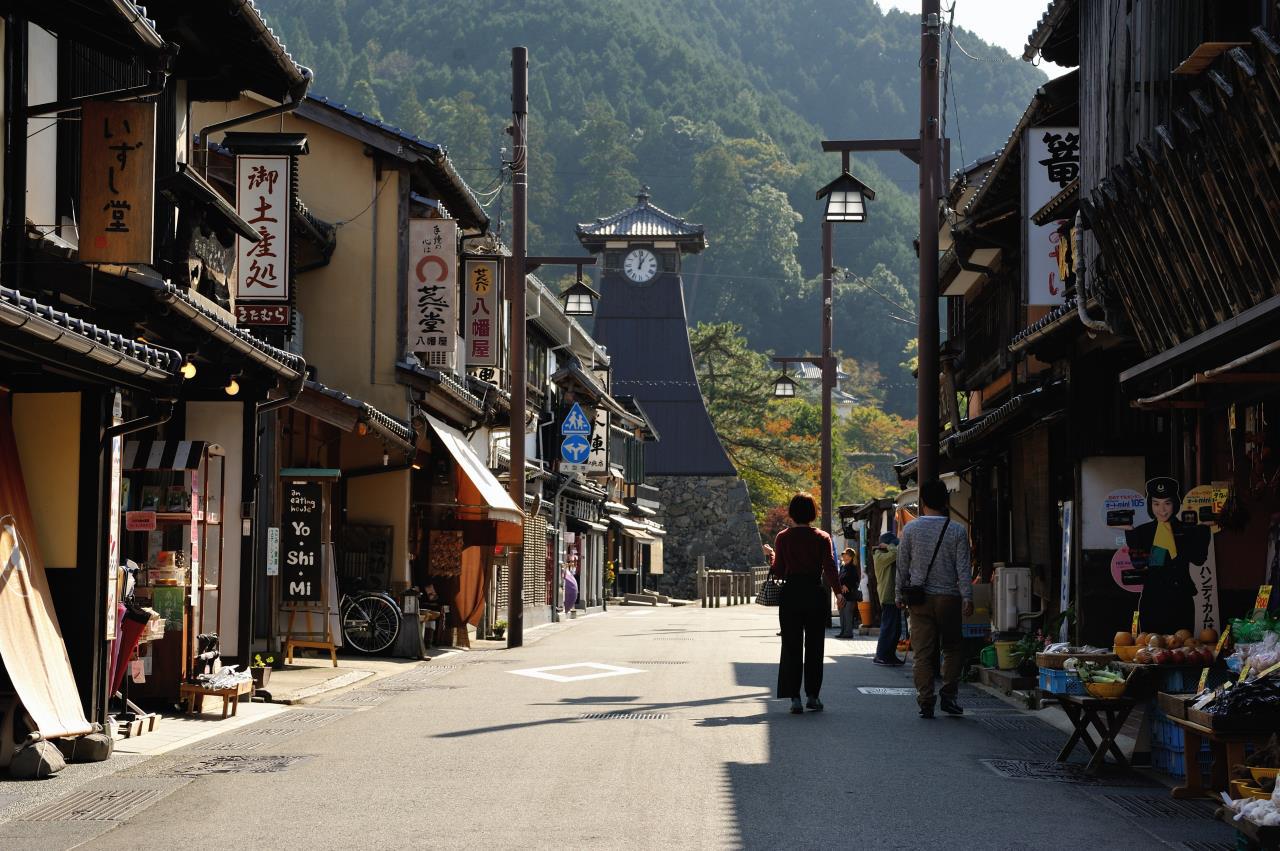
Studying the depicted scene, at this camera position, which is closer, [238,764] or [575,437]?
[238,764]

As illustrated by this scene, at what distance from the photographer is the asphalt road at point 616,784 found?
7.57 metres

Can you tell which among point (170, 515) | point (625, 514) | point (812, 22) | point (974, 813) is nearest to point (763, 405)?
point (625, 514)

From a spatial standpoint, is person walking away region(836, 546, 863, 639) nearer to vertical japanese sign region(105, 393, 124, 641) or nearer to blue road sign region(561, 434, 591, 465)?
blue road sign region(561, 434, 591, 465)

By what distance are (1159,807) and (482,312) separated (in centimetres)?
1994

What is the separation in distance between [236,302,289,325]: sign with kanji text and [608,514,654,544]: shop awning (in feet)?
115

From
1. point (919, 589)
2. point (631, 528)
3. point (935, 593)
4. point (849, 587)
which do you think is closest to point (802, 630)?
point (919, 589)

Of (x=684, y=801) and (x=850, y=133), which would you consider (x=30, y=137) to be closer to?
(x=684, y=801)

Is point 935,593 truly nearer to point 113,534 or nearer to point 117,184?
point 113,534

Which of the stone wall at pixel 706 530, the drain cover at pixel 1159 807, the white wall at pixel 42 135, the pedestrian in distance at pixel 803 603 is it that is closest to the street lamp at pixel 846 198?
the pedestrian in distance at pixel 803 603

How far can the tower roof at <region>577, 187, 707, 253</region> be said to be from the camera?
6525 centimetres

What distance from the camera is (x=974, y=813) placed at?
8.31 metres

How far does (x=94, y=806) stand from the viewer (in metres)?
8.61

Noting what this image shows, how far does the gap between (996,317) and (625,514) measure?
33.9 meters

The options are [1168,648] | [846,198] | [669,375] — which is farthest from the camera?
[669,375]
